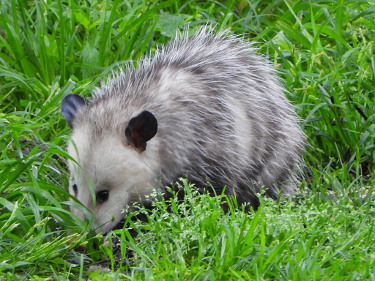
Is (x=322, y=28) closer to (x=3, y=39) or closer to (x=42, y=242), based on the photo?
(x=3, y=39)

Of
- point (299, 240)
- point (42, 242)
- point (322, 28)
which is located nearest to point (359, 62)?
point (322, 28)

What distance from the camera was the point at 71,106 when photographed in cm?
417

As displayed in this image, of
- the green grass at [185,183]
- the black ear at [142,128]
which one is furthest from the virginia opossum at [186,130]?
the green grass at [185,183]

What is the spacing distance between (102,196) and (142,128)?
35cm

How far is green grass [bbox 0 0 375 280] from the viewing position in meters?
3.29

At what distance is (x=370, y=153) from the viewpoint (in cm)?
470

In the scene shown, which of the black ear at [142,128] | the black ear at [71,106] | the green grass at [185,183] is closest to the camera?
the green grass at [185,183]

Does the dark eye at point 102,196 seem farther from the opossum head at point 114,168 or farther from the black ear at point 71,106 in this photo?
the black ear at point 71,106

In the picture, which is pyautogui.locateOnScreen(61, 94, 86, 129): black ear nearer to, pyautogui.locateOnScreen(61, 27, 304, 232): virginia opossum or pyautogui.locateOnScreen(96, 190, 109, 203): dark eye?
pyautogui.locateOnScreen(61, 27, 304, 232): virginia opossum

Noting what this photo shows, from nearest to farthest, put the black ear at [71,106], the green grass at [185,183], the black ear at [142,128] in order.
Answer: the green grass at [185,183]
the black ear at [142,128]
the black ear at [71,106]

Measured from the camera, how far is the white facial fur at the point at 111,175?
150 inches

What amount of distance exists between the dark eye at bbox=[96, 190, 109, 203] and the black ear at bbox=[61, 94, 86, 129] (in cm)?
43

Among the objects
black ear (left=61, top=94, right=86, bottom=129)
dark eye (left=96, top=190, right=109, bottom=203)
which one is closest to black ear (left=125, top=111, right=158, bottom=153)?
dark eye (left=96, top=190, right=109, bottom=203)

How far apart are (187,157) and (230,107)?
0.35 metres
